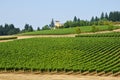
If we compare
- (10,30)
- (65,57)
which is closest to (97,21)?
(10,30)

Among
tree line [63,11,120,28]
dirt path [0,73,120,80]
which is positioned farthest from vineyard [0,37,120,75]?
tree line [63,11,120,28]

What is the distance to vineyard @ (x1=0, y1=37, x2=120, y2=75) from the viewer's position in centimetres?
4519

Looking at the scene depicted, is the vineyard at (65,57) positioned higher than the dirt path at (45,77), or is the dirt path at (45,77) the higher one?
the vineyard at (65,57)

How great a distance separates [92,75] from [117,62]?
256 inches

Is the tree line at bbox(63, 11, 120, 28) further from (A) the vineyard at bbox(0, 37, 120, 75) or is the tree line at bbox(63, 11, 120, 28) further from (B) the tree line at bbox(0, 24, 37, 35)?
(A) the vineyard at bbox(0, 37, 120, 75)

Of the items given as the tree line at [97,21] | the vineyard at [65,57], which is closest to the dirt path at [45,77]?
the vineyard at [65,57]

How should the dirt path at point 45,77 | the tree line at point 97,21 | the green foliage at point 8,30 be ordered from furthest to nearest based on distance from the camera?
the green foliage at point 8,30, the tree line at point 97,21, the dirt path at point 45,77

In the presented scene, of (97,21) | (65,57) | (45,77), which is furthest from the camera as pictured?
(97,21)

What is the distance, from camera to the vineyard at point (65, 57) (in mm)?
45188

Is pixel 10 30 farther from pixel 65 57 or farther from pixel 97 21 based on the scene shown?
pixel 65 57

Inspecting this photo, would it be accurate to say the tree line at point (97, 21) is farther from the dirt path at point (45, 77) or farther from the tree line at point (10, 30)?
the dirt path at point (45, 77)

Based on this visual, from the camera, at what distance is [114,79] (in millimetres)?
38688

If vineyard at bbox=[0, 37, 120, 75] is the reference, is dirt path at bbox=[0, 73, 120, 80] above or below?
below

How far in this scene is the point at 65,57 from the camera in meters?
52.8
